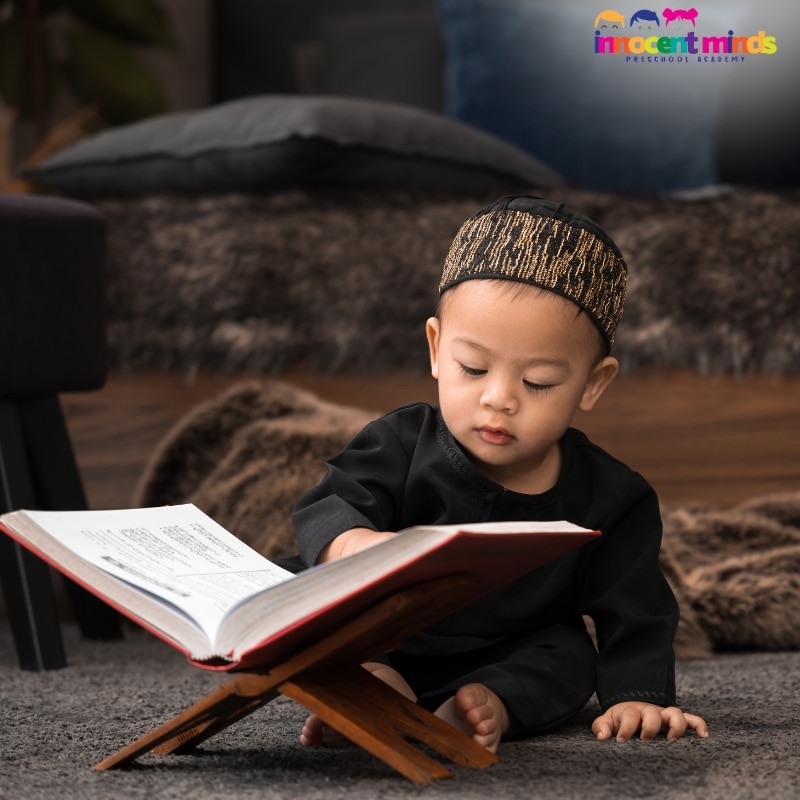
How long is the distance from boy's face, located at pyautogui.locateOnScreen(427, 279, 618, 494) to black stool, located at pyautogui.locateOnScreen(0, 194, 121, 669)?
60 cm

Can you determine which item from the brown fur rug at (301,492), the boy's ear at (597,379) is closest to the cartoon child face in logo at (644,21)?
the brown fur rug at (301,492)

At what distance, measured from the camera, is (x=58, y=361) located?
136 cm

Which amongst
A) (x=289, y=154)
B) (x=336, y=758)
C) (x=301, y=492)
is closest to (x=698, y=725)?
(x=336, y=758)

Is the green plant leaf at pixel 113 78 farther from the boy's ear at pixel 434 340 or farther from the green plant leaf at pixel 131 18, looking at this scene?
the boy's ear at pixel 434 340

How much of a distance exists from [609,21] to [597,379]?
1.87m

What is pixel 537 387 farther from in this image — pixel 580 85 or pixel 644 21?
pixel 580 85

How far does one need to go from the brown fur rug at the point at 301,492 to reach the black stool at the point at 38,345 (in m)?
0.25

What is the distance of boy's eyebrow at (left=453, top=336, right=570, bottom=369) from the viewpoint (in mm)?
880

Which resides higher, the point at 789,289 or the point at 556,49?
the point at 556,49

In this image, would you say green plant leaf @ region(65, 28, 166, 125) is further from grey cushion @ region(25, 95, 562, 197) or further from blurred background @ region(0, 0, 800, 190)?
grey cushion @ region(25, 95, 562, 197)

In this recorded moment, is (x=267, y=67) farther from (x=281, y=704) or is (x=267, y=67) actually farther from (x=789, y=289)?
(x=281, y=704)

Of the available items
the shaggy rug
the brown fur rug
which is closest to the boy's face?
the brown fur rug

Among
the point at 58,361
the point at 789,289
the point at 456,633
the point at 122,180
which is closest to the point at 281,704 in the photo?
the point at 456,633

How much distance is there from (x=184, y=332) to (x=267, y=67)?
190cm
